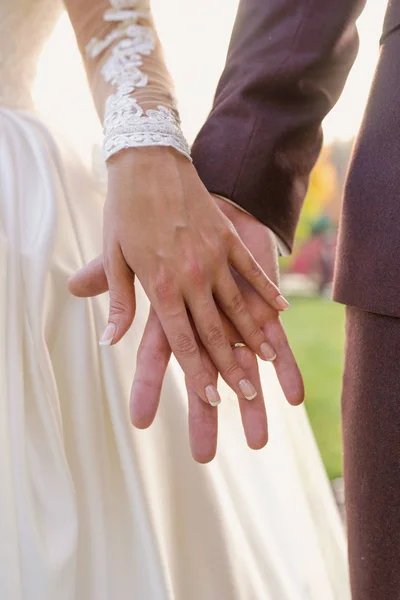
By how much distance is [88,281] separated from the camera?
928 millimetres

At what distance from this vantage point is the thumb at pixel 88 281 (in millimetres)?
922

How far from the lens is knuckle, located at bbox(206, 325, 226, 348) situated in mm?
879

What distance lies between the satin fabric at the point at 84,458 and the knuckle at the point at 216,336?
8.8 inches

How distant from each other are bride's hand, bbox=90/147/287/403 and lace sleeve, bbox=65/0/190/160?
0.07 meters

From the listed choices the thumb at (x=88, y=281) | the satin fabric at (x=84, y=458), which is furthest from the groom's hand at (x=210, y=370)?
the satin fabric at (x=84, y=458)

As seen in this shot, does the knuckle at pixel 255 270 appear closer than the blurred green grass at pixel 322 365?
Yes

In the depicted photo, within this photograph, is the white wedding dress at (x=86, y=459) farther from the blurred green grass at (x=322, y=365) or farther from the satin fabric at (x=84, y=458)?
the blurred green grass at (x=322, y=365)

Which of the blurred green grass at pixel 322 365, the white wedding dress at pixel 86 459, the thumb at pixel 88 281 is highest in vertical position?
the thumb at pixel 88 281

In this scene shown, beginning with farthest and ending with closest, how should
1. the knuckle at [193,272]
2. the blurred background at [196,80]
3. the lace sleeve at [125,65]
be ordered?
the blurred background at [196,80], the lace sleeve at [125,65], the knuckle at [193,272]

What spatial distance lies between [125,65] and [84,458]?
0.58 metres

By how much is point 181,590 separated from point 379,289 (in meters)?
0.59

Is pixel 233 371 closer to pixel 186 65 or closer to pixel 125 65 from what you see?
pixel 125 65

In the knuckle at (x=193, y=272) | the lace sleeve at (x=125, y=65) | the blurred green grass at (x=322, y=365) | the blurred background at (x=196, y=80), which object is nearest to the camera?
the knuckle at (x=193, y=272)

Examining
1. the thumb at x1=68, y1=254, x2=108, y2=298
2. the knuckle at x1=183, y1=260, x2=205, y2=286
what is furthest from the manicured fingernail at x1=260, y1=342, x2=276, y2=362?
the thumb at x1=68, y1=254, x2=108, y2=298
